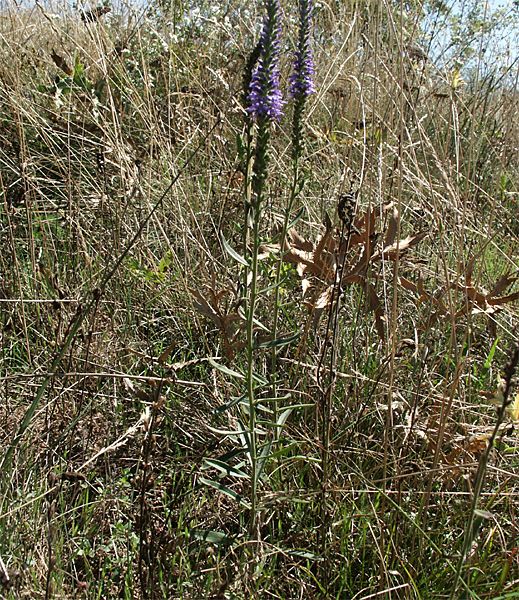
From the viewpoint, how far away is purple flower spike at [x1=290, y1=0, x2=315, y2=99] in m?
1.38

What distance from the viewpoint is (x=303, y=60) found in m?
1.40

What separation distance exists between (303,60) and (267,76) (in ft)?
0.47

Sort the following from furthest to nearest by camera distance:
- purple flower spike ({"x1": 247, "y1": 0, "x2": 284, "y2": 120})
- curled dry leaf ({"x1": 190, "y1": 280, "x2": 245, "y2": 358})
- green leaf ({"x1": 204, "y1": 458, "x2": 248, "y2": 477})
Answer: curled dry leaf ({"x1": 190, "y1": 280, "x2": 245, "y2": 358}) → green leaf ({"x1": 204, "y1": 458, "x2": 248, "y2": 477}) → purple flower spike ({"x1": 247, "y1": 0, "x2": 284, "y2": 120})

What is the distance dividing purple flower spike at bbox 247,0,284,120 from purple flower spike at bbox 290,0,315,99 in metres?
0.08

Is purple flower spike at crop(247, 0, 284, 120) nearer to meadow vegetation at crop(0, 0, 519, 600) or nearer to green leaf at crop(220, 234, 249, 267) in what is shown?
meadow vegetation at crop(0, 0, 519, 600)

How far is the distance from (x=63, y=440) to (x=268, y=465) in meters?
0.57

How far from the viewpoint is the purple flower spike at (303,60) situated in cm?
138

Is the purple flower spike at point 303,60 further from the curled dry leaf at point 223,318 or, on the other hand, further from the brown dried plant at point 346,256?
the curled dry leaf at point 223,318

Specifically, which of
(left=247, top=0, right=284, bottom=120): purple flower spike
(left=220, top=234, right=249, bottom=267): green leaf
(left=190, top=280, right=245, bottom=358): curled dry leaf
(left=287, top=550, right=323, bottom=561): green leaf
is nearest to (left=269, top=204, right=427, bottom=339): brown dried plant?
(left=190, top=280, right=245, bottom=358): curled dry leaf

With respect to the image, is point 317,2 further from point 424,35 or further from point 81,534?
point 81,534

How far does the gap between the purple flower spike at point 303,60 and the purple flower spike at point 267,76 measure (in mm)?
77

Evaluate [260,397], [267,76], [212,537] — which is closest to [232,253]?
[267,76]

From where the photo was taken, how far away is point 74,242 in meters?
2.60

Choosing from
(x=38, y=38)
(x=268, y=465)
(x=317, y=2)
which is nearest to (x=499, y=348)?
(x=268, y=465)
